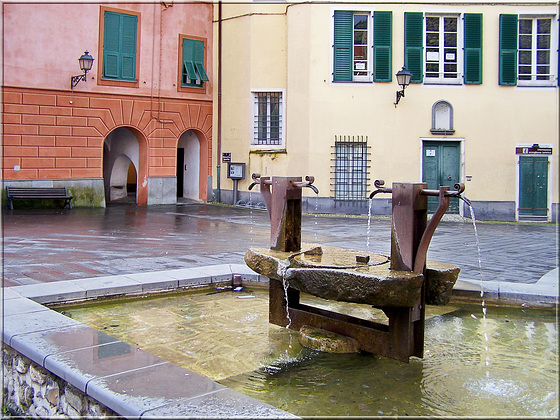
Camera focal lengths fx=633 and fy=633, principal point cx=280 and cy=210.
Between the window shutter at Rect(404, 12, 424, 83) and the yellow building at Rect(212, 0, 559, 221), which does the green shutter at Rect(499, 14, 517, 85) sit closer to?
the yellow building at Rect(212, 0, 559, 221)

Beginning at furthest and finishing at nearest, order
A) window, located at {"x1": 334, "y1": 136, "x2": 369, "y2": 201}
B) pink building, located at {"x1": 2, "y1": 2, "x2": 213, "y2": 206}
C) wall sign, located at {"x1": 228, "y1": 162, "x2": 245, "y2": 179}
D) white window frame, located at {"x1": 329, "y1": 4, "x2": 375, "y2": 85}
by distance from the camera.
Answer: wall sign, located at {"x1": 228, "y1": 162, "x2": 245, "y2": 179}
window, located at {"x1": 334, "y1": 136, "x2": 369, "y2": 201}
white window frame, located at {"x1": 329, "y1": 4, "x2": 375, "y2": 85}
pink building, located at {"x1": 2, "y1": 2, "x2": 213, "y2": 206}

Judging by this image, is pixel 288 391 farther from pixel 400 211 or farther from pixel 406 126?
pixel 406 126

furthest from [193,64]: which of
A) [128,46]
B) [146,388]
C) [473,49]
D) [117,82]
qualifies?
[146,388]

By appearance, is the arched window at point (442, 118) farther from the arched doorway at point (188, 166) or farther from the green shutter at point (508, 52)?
the arched doorway at point (188, 166)

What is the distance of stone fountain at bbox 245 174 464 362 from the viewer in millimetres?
4465

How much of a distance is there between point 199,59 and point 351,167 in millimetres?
6952

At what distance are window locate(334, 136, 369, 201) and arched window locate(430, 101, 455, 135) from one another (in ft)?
7.19

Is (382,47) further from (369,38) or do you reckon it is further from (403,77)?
(403,77)

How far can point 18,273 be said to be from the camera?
777cm

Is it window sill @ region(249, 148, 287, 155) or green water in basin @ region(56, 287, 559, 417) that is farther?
window sill @ region(249, 148, 287, 155)

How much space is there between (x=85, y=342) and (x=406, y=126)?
638 inches

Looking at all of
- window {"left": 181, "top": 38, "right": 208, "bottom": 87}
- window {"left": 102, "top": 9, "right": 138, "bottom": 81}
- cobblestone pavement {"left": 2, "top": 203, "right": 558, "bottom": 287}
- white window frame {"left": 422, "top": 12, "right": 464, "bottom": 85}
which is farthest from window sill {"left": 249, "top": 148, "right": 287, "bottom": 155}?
white window frame {"left": 422, "top": 12, "right": 464, "bottom": 85}

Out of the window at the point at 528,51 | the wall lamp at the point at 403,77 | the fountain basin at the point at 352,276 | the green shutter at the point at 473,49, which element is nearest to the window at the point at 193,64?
the wall lamp at the point at 403,77

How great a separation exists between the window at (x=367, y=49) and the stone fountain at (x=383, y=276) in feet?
47.7
